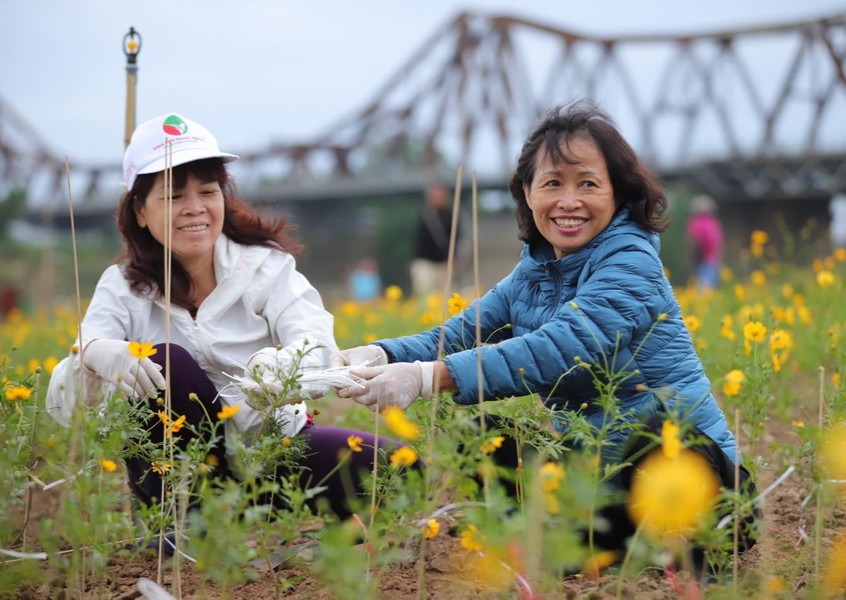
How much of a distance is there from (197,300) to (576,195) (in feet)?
3.33

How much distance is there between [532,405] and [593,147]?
0.59 meters

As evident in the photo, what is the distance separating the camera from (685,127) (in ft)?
160

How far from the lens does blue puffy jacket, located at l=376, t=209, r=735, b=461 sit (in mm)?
1948

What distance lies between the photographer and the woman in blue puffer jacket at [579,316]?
195 cm

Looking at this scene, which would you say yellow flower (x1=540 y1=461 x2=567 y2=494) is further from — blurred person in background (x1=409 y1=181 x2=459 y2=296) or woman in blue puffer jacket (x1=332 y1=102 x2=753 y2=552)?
blurred person in background (x1=409 y1=181 x2=459 y2=296)

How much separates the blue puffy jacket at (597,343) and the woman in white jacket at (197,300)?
1.08 ft

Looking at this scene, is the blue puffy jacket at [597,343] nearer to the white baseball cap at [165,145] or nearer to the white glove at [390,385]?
the white glove at [390,385]

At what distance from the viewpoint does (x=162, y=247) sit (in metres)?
2.54

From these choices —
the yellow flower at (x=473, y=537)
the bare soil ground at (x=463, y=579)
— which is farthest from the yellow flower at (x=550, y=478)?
the bare soil ground at (x=463, y=579)

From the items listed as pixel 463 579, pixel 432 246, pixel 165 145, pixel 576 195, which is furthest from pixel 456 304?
pixel 432 246

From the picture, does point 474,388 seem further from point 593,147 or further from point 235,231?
point 235,231

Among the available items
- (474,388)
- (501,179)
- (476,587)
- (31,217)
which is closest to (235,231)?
(474,388)

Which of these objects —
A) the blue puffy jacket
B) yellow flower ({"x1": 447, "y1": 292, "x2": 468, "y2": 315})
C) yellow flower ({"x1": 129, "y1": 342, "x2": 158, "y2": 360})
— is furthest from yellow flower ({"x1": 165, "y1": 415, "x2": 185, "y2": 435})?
yellow flower ({"x1": 447, "y1": 292, "x2": 468, "y2": 315})

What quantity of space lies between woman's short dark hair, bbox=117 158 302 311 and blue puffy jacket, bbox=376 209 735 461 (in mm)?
554
